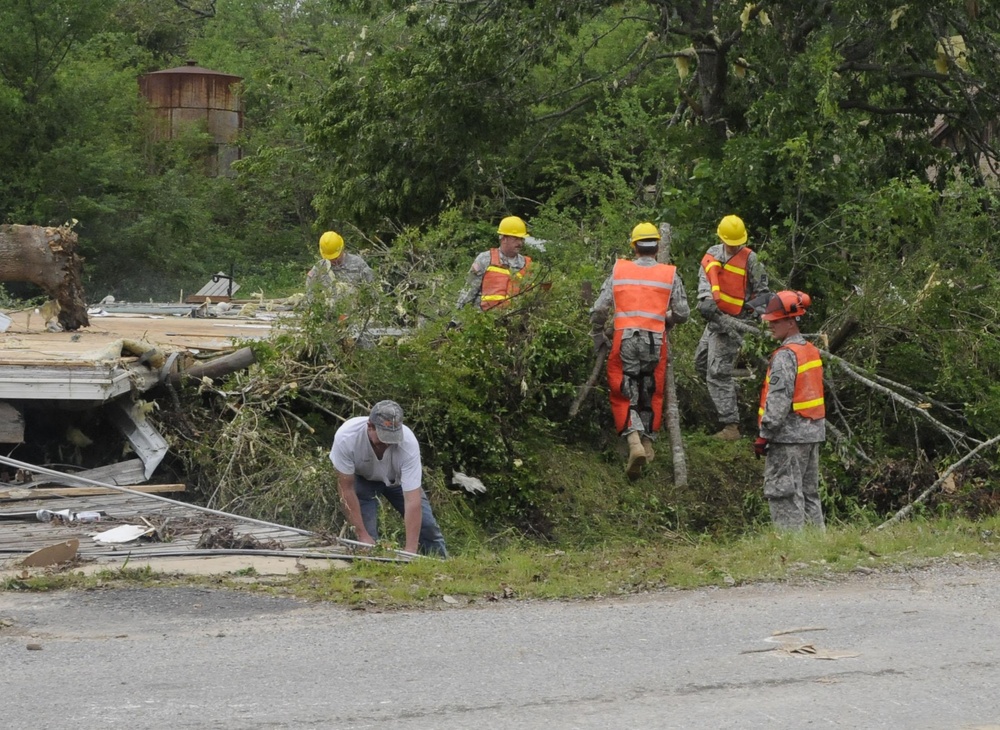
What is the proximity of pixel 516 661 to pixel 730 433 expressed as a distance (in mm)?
5826

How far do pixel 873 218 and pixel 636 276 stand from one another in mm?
2798

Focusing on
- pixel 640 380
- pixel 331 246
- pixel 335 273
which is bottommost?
pixel 640 380

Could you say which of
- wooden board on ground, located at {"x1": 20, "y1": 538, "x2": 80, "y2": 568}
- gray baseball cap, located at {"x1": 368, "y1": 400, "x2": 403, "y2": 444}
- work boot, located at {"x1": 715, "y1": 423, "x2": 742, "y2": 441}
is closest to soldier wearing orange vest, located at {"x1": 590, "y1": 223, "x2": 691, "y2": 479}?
work boot, located at {"x1": 715, "y1": 423, "x2": 742, "y2": 441}

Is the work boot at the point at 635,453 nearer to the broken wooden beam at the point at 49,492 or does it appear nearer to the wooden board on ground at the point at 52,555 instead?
the broken wooden beam at the point at 49,492

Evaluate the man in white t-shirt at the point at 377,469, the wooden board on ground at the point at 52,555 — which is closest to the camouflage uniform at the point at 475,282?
the man in white t-shirt at the point at 377,469

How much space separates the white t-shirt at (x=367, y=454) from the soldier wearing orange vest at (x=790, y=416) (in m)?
2.31

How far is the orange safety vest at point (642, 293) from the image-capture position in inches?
388

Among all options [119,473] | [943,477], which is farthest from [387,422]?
[943,477]

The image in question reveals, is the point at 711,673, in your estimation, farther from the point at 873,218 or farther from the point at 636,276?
the point at 873,218

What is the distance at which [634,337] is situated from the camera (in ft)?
32.7

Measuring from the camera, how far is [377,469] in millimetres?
8320

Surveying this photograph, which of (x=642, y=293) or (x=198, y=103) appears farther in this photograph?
(x=198, y=103)

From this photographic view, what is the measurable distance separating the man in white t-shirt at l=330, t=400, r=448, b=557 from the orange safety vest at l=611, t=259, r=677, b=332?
240 centimetres

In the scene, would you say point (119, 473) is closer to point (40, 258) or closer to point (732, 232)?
point (40, 258)
